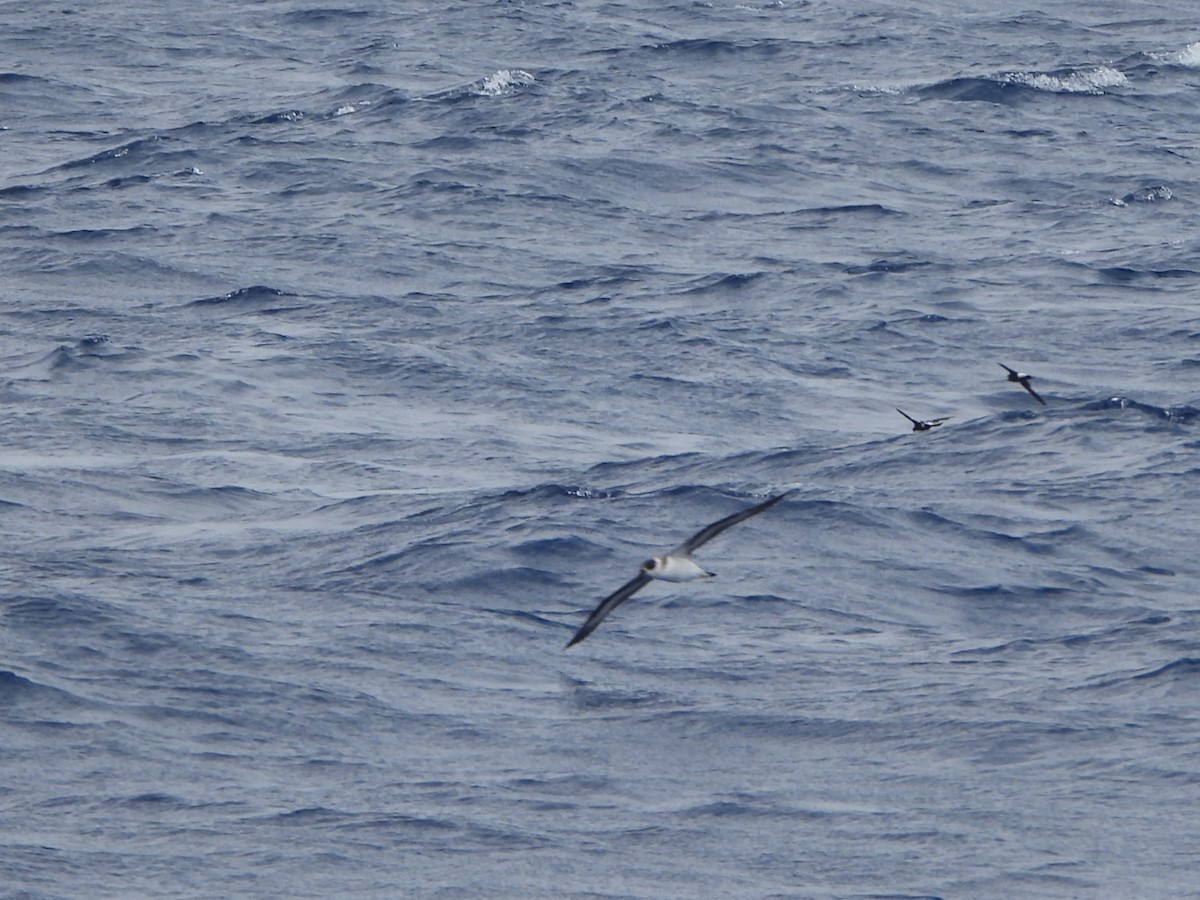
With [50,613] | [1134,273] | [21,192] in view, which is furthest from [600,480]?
[21,192]

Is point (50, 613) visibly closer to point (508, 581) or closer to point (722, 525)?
point (508, 581)

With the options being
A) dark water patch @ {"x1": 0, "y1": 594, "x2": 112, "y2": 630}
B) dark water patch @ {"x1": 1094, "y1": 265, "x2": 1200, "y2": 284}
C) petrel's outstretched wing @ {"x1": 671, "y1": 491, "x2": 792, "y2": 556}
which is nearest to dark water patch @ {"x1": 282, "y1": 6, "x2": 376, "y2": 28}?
dark water patch @ {"x1": 1094, "y1": 265, "x2": 1200, "y2": 284}

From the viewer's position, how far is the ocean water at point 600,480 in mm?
16391

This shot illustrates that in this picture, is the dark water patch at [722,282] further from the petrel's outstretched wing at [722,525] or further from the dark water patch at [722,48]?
the petrel's outstretched wing at [722,525]

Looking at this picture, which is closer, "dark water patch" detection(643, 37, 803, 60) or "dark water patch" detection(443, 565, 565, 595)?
"dark water patch" detection(443, 565, 565, 595)

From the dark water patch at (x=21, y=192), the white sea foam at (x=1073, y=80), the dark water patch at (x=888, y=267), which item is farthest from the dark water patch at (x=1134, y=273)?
the dark water patch at (x=21, y=192)

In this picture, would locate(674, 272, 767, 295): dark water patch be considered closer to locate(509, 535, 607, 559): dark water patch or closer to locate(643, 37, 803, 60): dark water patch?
locate(509, 535, 607, 559): dark water patch

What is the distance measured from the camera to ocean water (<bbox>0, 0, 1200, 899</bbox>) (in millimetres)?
16391

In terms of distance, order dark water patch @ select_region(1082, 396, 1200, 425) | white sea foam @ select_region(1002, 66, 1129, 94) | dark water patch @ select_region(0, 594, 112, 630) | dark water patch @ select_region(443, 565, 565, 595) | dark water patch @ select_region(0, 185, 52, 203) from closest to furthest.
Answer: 1. dark water patch @ select_region(0, 594, 112, 630)
2. dark water patch @ select_region(443, 565, 565, 595)
3. dark water patch @ select_region(1082, 396, 1200, 425)
4. dark water patch @ select_region(0, 185, 52, 203)
5. white sea foam @ select_region(1002, 66, 1129, 94)

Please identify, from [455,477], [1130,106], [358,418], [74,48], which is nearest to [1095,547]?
[455,477]

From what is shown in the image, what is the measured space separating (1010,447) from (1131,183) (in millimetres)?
11337

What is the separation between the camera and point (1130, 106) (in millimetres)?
38469

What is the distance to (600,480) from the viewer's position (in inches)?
896

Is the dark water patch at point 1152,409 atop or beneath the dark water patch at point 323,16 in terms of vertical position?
beneath
